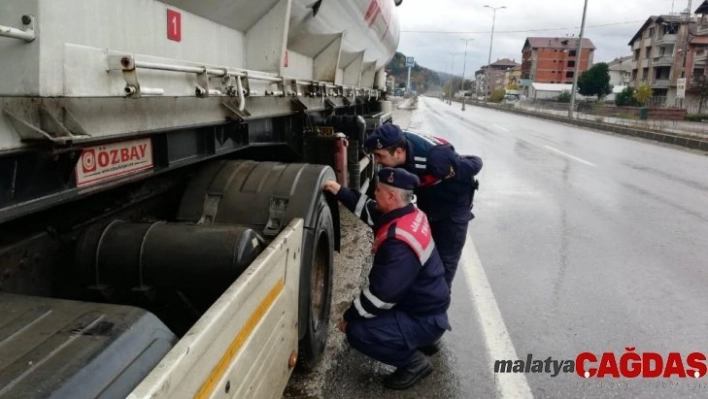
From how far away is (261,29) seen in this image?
11.1 ft

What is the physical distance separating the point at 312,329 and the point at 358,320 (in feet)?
0.95

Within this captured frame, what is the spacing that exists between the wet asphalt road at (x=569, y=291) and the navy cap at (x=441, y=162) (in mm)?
1163

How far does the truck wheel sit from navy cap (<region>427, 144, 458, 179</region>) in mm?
782

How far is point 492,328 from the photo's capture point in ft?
12.7

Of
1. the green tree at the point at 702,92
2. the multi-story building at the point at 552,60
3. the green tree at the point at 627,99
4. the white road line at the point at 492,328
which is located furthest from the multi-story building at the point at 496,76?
the white road line at the point at 492,328

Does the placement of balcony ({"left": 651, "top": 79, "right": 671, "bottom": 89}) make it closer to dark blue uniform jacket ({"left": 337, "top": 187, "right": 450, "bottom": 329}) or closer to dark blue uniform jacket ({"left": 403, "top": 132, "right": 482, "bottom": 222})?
dark blue uniform jacket ({"left": 403, "top": 132, "right": 482, "bottom": 222})

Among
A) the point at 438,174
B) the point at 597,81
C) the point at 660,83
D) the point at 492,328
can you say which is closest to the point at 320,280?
the point at 438,174

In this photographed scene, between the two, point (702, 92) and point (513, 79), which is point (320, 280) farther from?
point (513, 79)

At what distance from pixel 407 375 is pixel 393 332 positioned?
11.5 inches

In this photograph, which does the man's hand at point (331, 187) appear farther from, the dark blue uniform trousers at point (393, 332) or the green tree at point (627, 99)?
the green tree at point (627, 99)

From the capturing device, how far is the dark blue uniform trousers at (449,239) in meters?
3.79

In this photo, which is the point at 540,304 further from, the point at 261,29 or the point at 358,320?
the point at 261,29

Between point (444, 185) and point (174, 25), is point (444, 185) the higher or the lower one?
the lower one

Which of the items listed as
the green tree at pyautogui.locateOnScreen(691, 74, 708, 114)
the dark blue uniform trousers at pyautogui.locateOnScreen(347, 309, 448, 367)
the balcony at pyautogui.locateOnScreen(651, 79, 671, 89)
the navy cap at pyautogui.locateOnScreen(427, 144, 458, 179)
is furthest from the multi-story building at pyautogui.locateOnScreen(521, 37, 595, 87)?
the dark blue uniform trousers at pyautogui.locateOnScreen(347, 309, 448, 367)
